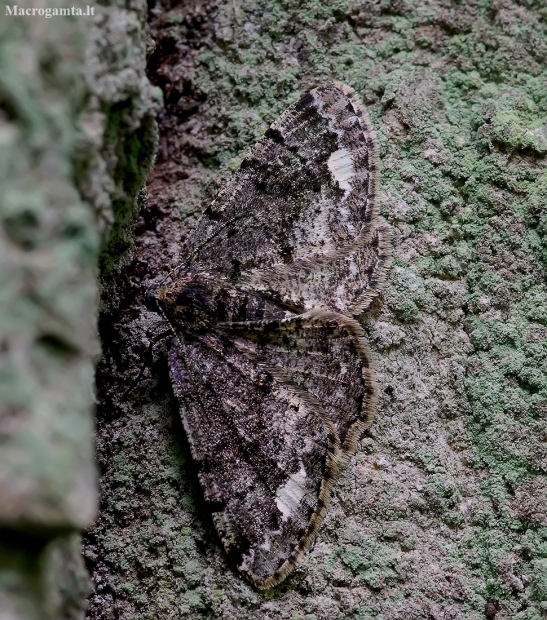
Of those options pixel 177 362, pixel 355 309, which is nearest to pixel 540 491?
pixel 355 309

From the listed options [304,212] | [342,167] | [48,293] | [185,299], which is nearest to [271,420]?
[185,299]

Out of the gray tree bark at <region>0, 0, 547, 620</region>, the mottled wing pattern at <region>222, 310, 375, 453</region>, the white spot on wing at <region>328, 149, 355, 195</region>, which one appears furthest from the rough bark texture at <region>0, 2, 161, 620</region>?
the white spot on wing at <region>328, 149, 355, 195</region>

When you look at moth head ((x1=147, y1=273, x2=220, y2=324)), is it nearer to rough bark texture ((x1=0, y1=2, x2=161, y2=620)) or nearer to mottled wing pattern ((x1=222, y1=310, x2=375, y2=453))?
mottled wing pattern ((x1=222, y1=310, x2=375, y2=453))

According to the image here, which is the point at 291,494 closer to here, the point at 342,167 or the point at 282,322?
the point at 282,322

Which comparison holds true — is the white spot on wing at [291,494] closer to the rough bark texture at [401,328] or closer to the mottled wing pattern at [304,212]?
the rough bark texture at [401,328]

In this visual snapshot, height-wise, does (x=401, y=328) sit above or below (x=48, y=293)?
below

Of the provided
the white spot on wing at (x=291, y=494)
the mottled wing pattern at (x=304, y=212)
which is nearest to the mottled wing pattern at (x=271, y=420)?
the white spot on wing at (x=291, y=494)
